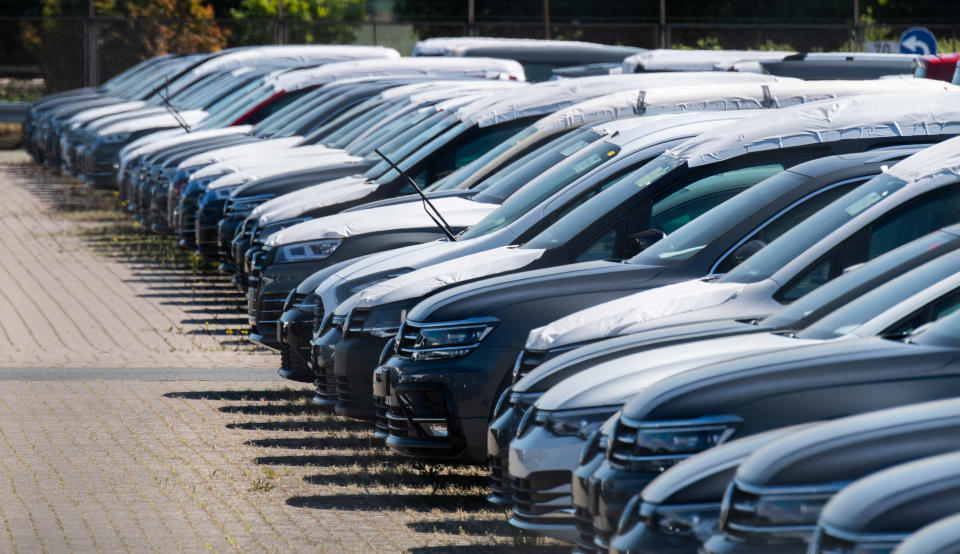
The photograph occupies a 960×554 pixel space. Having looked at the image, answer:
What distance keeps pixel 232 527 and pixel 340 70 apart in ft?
44.6

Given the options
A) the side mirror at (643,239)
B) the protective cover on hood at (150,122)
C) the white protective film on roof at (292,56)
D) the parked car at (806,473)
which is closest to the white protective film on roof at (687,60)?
the protective cover on hood at (150,122)

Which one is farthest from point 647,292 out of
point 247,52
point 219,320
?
point 247,52

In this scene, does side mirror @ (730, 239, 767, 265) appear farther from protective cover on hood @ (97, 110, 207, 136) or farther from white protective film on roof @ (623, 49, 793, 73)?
protective cover on hood @ (97, 110, 207, 136)

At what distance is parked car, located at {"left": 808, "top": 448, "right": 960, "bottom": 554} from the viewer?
3484mm

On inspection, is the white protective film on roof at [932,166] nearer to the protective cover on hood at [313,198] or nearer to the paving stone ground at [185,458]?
the paving stone ground at [185,458]

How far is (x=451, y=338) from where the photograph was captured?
712 cm

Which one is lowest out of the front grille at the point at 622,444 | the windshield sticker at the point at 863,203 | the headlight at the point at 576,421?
the headlight at the point at 576,421

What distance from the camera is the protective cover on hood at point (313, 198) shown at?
1190cm

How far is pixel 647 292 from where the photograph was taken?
657cm

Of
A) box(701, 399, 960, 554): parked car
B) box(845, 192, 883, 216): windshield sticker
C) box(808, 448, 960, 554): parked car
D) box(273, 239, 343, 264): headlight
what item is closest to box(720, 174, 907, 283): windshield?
box(845, 192, 883, 216): windshield sticker

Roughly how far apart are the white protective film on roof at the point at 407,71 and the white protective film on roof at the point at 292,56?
5.18m

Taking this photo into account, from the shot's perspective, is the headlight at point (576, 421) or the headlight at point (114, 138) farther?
the headlight at point (114, 138)

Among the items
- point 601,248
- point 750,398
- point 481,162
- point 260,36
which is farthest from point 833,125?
point 260,36

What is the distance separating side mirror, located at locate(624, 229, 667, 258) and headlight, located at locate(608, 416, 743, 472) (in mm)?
2630
